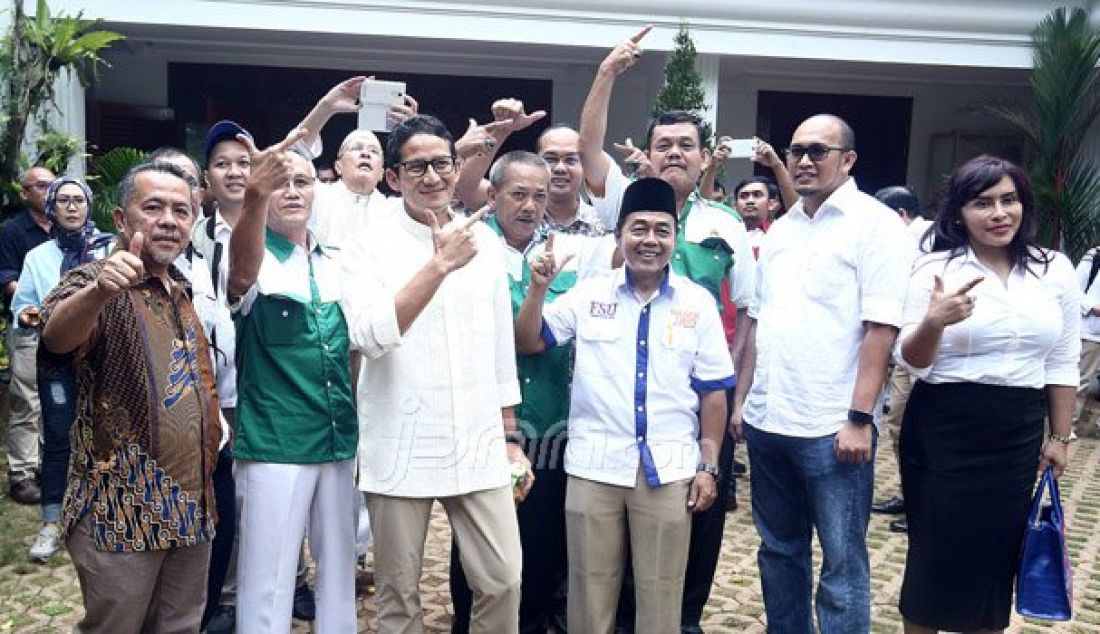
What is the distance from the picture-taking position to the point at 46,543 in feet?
15.7

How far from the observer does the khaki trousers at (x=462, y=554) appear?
2.98m

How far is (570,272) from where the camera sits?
387 centimetres

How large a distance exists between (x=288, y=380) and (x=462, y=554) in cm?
81

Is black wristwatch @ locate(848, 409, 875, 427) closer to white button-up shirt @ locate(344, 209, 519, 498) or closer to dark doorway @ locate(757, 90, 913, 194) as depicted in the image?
white button-up shirt @ locate(344, 209, 519, 498)

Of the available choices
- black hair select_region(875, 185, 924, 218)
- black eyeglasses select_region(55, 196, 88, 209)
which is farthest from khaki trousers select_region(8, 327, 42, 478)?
black hair select_region(875, 185, 924, 218)

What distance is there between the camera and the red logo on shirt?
337 cm

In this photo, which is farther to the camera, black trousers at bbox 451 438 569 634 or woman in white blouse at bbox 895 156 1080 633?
black trousers at bbox 451 438 569 634

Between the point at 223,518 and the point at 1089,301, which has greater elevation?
the point at 1089,301

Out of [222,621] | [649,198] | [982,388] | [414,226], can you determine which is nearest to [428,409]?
[414,226]

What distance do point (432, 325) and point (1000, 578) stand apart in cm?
216

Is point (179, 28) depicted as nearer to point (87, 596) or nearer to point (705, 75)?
point (705, 75)

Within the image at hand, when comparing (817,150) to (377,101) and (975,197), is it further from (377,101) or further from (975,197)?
(377,101)

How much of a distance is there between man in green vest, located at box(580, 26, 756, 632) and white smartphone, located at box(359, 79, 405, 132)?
31.7 inches

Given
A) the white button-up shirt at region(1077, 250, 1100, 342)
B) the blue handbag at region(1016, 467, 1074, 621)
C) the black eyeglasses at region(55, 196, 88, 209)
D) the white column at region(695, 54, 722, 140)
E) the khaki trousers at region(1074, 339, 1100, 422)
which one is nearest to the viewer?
the blue handbag at region(1016, 467, 1074, 621)
